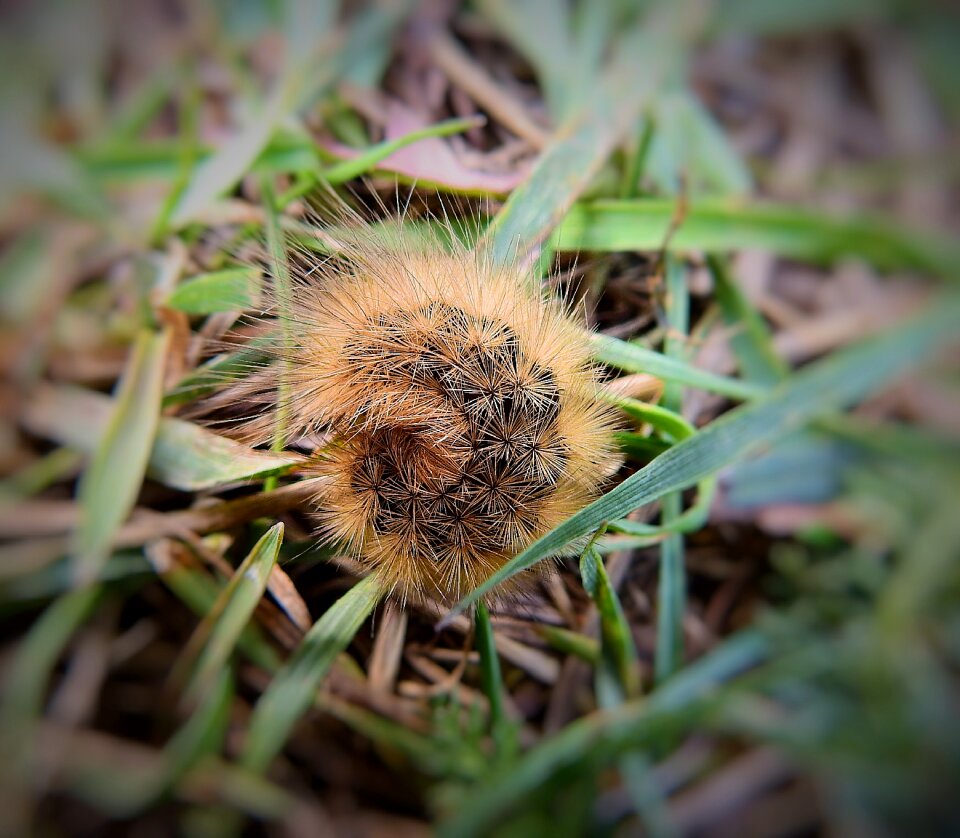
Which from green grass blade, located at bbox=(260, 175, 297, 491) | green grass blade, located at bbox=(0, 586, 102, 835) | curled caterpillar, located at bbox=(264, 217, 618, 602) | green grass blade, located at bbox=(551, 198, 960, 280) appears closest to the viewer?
curled caterpillar, located at bbox=(264, 217, 618, 602)

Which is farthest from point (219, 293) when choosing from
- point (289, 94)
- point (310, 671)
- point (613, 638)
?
point (613, 638)

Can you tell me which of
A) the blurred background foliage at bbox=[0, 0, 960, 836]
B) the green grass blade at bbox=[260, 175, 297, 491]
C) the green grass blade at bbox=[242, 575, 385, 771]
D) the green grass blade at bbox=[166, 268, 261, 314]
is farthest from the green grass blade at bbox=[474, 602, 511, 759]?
the green grass blade at bbox=[166, 268, 261, 314]

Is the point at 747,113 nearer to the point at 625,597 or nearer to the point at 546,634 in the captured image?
the point at 625,597

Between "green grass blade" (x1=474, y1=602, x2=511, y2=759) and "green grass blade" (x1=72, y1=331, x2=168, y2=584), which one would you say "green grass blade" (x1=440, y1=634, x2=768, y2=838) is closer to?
"green grass blade" (x1=474, y1=602, x2=511, y2=759)

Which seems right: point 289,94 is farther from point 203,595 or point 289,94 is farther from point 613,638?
point 613,638

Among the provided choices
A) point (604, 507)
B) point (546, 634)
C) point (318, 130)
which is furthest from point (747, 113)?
point (546, 634)
